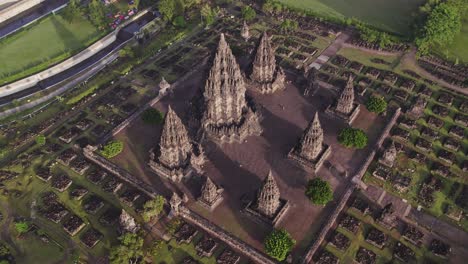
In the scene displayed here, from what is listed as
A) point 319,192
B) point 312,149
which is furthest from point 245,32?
point 319,192

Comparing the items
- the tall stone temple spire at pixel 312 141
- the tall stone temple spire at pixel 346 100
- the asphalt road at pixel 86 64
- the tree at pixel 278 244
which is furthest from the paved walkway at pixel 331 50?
the asphalt road at pixel 86 64

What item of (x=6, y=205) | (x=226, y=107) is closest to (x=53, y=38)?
(x=6, y=205)

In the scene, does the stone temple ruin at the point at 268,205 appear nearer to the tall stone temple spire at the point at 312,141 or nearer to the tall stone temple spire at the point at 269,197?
the tall stone temple spire at the point at 269,197

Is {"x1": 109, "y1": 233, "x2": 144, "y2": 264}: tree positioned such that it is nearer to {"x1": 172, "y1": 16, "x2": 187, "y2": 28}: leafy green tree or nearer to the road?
{"x1": 172, "y1": 16, "x2": 187, "y2": 28}: leafy green tree

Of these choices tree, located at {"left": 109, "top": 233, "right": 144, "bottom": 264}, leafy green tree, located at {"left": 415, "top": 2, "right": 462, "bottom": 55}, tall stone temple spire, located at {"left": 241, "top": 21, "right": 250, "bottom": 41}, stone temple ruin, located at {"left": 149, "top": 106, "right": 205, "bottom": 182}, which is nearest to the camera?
tree, located at {"left": 109, "top": 233, "right": 144, "bottom": 264}

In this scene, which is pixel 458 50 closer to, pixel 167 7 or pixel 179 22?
pixel 179 22

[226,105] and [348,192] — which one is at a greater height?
[226,105]

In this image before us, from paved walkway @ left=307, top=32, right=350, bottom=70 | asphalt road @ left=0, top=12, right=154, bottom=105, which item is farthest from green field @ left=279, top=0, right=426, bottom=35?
asphalt road @ left=0, top=12, right=154, bottom=105
